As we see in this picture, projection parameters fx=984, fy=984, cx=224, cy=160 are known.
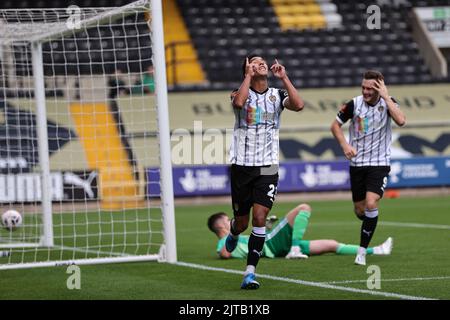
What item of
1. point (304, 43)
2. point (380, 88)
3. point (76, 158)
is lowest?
point (76, 158)

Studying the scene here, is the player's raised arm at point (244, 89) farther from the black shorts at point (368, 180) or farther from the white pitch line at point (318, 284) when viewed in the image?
the black shorts at point (368, 180)

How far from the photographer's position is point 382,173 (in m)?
10.8

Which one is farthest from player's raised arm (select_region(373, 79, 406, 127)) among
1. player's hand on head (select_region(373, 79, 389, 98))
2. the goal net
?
the goal net

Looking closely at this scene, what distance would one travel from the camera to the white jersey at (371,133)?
10.8m

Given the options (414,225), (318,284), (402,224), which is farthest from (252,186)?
(402,224)

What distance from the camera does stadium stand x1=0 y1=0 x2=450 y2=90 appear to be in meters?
29.6

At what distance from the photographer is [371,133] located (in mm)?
10891

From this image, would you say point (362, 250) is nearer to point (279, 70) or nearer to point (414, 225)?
point (279, 70)

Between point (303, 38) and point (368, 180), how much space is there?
2077 cm

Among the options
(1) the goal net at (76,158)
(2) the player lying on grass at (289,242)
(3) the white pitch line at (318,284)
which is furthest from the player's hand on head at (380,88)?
(1) the goal net at (76,158)

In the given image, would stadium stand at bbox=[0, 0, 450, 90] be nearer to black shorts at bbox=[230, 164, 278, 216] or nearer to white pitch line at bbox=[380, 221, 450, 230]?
white pitch line at bbox=[380, 221, 450, 230]

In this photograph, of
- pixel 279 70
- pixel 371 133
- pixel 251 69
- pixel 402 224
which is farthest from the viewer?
pixel 402 224
